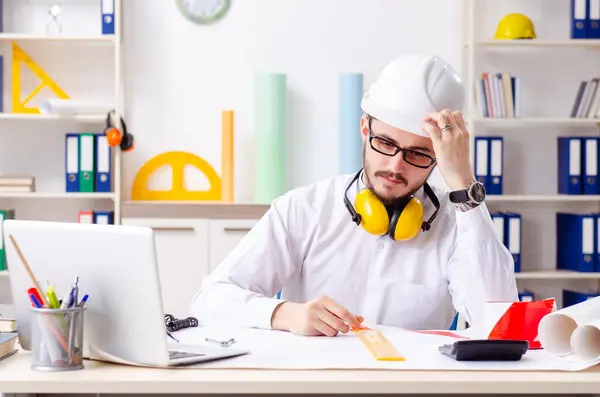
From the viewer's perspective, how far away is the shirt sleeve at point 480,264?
2.16 m

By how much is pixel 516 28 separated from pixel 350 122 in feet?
3.08

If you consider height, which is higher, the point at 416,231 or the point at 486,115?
the point at 486,115

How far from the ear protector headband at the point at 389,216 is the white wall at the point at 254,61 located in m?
2.30

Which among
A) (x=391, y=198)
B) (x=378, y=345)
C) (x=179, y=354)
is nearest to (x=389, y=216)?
(x=391, y=198)

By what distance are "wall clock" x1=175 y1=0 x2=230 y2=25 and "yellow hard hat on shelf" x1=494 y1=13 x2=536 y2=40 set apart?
1.39 metres

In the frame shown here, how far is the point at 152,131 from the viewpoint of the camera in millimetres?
4543

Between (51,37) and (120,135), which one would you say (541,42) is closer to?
(120,135)

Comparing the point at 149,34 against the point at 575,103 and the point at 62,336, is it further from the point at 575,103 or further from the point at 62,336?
the point at 62,336

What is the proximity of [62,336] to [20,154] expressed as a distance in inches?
128

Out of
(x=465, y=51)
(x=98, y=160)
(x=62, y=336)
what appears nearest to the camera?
(x=62, y=336)

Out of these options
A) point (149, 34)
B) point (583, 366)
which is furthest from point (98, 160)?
point (583, 366)

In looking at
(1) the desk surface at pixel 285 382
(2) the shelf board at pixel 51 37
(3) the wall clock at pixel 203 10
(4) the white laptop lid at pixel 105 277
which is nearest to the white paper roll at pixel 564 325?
(1) the desk surface at pixel 285 382

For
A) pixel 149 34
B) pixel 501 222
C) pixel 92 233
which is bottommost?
pixel 501 222

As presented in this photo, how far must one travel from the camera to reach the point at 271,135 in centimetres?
443
